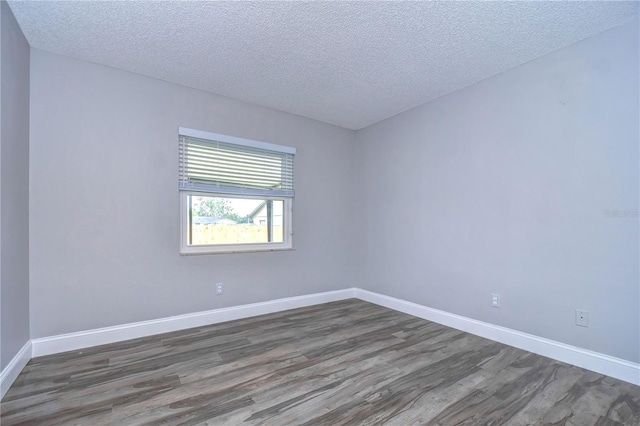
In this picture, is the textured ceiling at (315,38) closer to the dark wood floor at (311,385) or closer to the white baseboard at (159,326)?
the white baseboard at (159,326)

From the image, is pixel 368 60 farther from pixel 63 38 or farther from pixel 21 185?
pixel 21 185

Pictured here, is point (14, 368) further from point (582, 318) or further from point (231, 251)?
point (582, 318)

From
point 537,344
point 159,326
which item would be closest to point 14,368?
point 159,326

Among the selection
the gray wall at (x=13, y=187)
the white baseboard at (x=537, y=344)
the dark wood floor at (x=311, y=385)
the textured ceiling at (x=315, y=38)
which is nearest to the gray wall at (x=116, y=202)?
the gray wall at (x=13, y=187)

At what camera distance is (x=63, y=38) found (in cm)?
241

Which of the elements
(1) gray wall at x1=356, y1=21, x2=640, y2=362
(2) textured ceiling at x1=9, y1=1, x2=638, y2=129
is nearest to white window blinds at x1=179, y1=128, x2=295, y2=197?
(2) textured ceiling at x1=9, y1=1, x2=638, y2=129

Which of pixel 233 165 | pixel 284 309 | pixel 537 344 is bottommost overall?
pixel 284 309

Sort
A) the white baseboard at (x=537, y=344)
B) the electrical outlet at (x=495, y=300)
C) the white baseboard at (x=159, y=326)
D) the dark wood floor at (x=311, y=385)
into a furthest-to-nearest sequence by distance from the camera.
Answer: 1. the electrical outlet at (x=495, y=300)
2. the white baseboard at (x=159, y=326)
3. the white baseboard at (x=537, y=344)
4. the dark wood floor at (x=311, y=385)

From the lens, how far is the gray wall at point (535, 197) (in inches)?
87.0

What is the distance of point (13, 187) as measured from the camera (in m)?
2.18

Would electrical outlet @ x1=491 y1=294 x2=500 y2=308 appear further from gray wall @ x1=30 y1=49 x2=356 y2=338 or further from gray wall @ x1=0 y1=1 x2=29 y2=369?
gray wall @ x1=0 y1=1 x2=29 y2=369

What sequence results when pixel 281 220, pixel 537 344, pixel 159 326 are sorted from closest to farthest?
pixel 537 344 < pixel 159 326 < pixel 281 220

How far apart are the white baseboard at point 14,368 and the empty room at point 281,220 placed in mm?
26

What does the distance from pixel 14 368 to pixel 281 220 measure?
2.68 m
